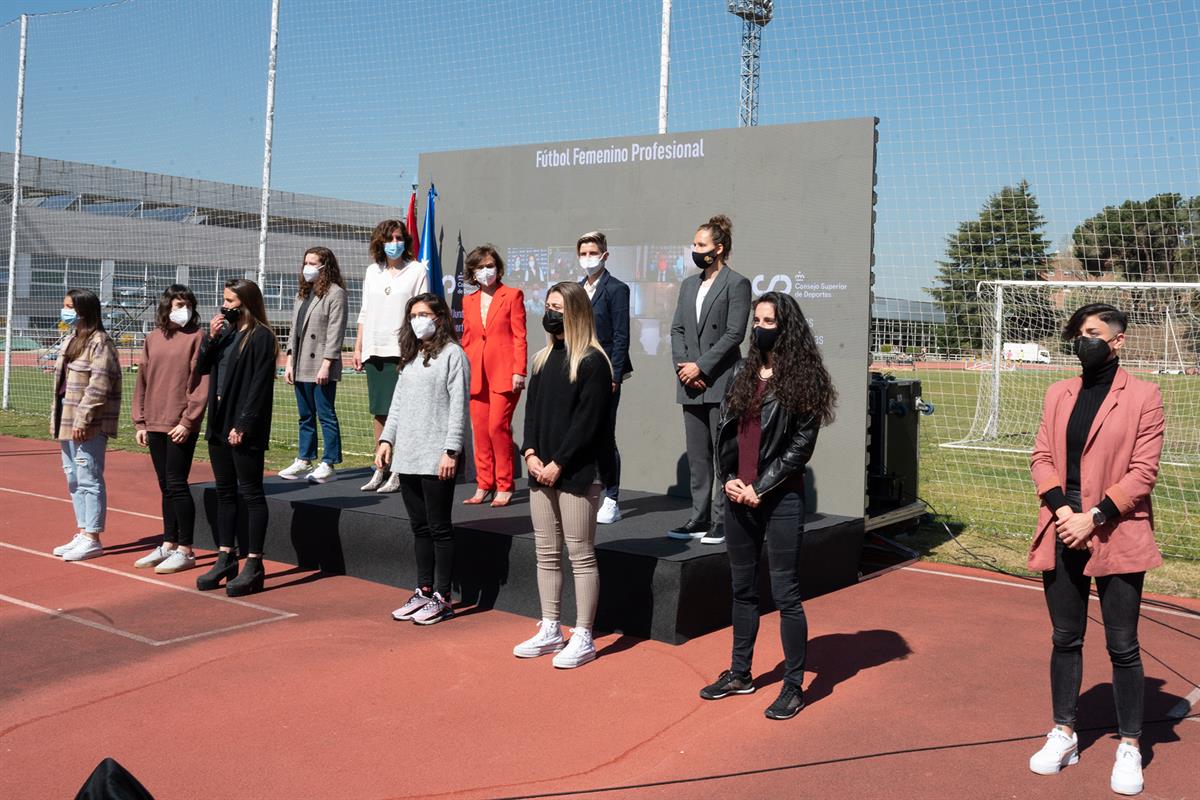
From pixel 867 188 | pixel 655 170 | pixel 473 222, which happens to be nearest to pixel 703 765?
pixel 867 188

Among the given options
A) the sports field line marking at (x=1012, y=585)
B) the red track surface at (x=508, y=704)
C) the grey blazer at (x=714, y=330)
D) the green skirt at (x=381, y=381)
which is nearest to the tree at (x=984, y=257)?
the sports field line marking at (x=1012, y=585)

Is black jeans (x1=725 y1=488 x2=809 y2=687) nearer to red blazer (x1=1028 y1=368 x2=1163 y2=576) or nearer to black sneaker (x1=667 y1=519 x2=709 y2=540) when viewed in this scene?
red blazer (x1=1028 y1=368 x2=1163 y2=576)

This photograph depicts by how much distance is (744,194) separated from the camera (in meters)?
8.38

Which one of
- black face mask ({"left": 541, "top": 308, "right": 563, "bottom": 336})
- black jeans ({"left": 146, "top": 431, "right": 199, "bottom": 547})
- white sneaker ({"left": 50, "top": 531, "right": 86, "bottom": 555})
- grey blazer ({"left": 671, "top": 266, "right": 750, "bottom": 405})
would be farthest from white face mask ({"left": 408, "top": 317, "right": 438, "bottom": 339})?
white sneaker ({"left": 50, "top": 531, "right": 86, "bottom": 555})

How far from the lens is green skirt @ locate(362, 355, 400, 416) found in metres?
8.68

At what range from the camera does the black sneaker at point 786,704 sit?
4.81 m

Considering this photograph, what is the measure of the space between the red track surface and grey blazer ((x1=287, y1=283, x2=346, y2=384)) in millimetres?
2035

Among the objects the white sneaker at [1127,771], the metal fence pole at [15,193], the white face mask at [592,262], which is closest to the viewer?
the white sneaker at [1127,771]

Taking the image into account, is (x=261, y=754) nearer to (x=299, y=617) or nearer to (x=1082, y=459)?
(x=299, y=617)

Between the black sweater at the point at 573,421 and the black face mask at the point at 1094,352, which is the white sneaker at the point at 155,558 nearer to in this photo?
the black sweater at the point at 573,421

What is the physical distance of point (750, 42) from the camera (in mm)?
10336

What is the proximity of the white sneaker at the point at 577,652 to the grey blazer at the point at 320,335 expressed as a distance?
3803 mm

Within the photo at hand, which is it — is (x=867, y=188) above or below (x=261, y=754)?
above

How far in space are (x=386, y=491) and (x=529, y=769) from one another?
453 centimetres
